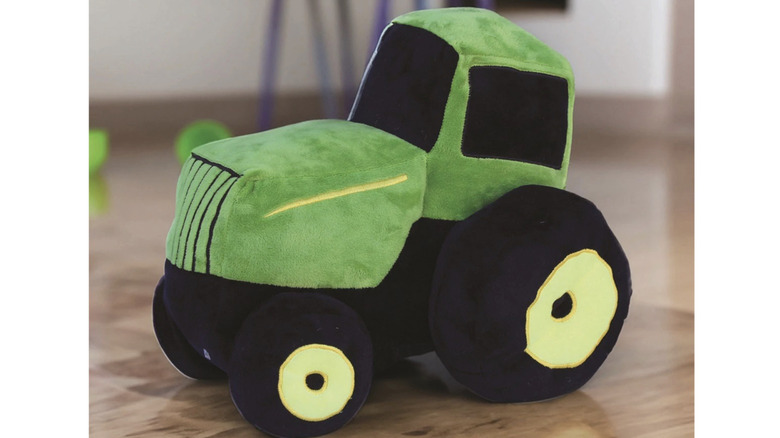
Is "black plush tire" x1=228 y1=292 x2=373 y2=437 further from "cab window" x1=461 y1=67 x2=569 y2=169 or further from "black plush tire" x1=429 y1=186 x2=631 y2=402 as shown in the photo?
"cab window" x1=461 y1=67 x2=569 y2=169

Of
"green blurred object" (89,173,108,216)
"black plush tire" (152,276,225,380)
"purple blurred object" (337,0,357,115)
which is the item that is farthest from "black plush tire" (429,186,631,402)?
"purple blurred object" (337,0,357,115)

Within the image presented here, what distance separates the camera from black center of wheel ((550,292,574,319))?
2.93ft

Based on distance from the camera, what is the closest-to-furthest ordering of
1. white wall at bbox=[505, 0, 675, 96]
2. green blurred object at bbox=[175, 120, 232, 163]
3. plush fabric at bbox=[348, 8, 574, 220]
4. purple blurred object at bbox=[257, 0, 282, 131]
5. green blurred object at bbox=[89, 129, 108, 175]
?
plush fabric at bbox=[348, 8, 574, 220], green blurred object at bbox=[89, 129, 108, 175], green blurred object at bbox=[175, 120, 232, 163], purple blurred object at bbox=[257, 0, 282, 131], white wall at bbox=[505, 0, 675, 96]

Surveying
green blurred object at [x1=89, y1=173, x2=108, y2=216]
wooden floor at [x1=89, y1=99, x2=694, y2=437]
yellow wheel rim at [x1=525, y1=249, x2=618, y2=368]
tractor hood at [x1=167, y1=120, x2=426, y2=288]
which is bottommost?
green blurred object at [x1=89, y1=173, x2=108, y2=216]

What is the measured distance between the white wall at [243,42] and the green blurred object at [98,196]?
0.69 meters

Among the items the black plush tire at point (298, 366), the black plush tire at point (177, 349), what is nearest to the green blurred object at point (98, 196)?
the black plush tire at point (177, 349)

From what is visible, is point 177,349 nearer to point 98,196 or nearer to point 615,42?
point 98,196

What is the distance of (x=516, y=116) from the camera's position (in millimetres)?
923

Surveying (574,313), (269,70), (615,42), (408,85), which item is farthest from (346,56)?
(574,313)

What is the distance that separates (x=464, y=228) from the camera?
0.88m

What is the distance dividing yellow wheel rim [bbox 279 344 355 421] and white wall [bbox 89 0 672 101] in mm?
2391
